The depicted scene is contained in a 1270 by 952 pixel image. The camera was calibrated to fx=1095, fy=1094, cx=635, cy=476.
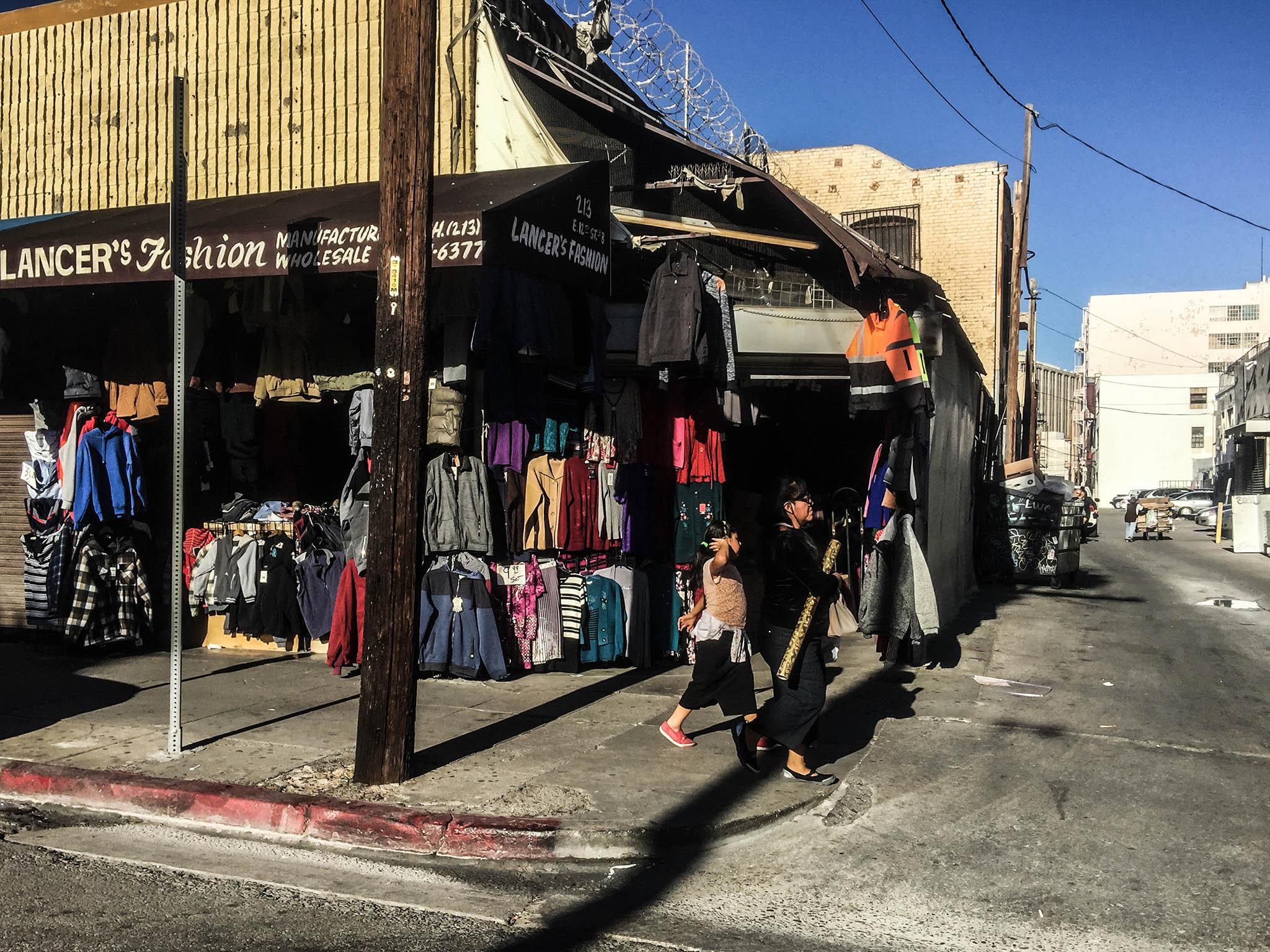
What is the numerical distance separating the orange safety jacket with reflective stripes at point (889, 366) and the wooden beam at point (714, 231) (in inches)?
50.6

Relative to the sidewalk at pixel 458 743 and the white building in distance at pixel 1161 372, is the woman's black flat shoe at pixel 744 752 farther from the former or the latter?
the white building in distance at pixel 1161 372

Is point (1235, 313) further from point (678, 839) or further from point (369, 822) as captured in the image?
point (369, 822)

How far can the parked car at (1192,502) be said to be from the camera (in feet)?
174

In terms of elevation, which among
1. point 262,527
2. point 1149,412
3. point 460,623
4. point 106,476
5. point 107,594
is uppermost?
point 1149,412

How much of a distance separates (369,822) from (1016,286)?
84.2ft

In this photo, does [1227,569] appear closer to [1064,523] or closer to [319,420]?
[1064,523]

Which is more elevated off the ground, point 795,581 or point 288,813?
point 795,581

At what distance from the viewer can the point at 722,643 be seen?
23.6 feet

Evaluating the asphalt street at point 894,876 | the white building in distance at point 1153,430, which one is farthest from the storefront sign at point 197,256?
the white building in distance at point 1153,430

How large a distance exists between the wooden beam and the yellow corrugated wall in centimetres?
187

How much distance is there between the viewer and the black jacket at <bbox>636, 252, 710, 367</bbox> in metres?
9.53

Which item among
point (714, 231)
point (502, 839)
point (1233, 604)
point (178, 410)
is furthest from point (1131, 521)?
point (178, 410)

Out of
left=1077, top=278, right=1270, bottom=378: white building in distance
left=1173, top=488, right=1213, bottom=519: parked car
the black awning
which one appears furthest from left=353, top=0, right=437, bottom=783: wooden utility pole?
left=1077, top=278, right=1270, bottom=378: white building in distance

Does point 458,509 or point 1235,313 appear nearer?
point 458,509
